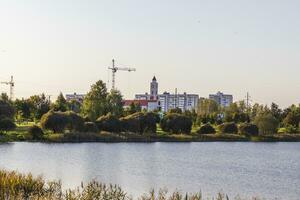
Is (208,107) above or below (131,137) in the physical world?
above

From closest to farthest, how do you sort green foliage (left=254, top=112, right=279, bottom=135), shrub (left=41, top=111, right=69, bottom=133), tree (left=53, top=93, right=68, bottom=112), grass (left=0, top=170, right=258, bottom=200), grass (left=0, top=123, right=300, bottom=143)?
grass (left=0, top=170, right=258, bottom=200) → grass (left=0, top=123, right=300, bottom=143) → shrub (left=41, top=111, right=69, bottom=133) → green foliage (left=254, top=112, right=279, bottom=135) → tree (left=53, top=93, right=68, bottom=112)

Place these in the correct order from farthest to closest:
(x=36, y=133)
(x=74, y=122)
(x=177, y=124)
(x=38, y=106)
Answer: (x=38, y=106) → (x=177, y=124) → (x=74, y=122) → (x=36, y=133)

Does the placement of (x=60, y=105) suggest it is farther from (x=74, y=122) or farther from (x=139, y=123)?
(x=74, y=122)

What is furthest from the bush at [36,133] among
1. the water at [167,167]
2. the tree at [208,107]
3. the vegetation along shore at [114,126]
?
the tree at [208,107]

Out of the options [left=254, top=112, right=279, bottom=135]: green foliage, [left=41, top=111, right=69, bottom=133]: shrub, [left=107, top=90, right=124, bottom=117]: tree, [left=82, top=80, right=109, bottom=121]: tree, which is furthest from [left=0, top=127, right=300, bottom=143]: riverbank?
[left=107, top=90, right=124, bottom=117]: tree

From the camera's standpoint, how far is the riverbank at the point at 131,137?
8831 centimetres

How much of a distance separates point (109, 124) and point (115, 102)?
85.1 feet

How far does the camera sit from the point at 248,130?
365 ft

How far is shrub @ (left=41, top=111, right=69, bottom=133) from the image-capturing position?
94375 millimetres

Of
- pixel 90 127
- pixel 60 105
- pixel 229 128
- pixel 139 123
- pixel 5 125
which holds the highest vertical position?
pixel 60 105

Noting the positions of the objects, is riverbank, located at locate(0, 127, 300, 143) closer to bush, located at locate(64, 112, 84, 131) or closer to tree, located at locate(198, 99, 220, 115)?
bush, located at locate(64, 112, 84, 131)

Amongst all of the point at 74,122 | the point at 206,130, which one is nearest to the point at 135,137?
the point at 74,122

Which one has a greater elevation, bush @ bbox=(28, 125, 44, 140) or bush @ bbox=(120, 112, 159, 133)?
bush @ bbox=(120, 112, 159, 133)

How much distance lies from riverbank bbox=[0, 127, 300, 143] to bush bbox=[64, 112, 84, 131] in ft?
11.2
